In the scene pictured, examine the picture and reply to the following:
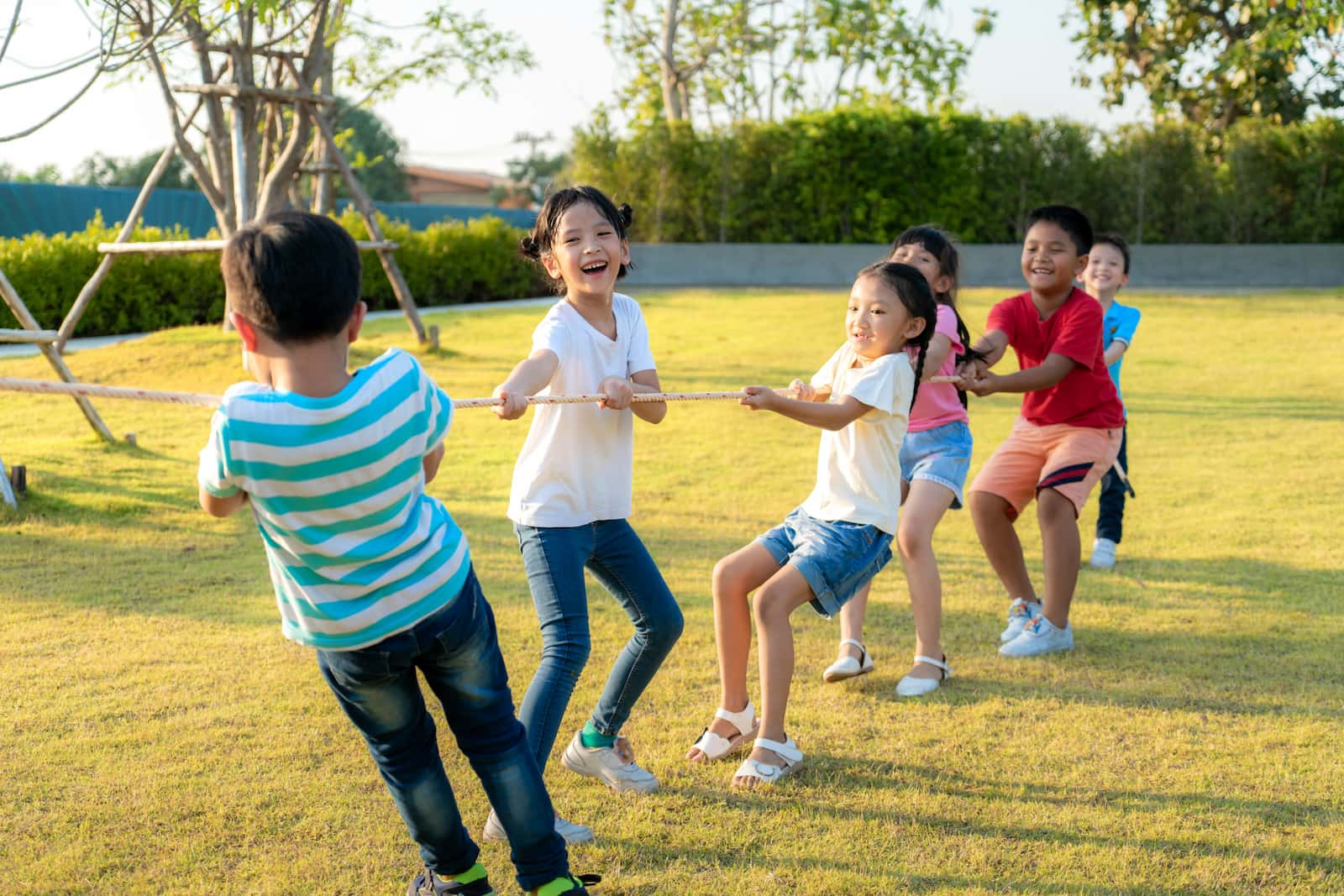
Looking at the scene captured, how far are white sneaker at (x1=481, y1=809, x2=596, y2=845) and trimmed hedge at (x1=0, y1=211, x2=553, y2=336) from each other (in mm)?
10946

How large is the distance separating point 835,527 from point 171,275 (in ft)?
41.8

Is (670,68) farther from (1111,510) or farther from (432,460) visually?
(432,460)

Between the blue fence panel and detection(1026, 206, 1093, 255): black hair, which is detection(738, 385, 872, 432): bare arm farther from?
the blue fence panel

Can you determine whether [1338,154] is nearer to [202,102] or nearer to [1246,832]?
[202,102]

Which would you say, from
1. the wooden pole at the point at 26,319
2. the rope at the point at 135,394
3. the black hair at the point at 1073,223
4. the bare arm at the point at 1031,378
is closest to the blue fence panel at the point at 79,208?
the wooden pole at the point at 26,319

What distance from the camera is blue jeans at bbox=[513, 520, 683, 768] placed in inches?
116

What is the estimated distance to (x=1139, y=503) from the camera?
21.5 ft

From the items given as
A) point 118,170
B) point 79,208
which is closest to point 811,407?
point 79,208

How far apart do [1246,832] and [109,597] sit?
13.0 ft

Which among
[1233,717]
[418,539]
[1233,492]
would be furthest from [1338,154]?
[418,539]

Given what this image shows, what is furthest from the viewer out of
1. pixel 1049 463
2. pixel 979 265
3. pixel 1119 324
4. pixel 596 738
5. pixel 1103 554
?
pixel 979 265

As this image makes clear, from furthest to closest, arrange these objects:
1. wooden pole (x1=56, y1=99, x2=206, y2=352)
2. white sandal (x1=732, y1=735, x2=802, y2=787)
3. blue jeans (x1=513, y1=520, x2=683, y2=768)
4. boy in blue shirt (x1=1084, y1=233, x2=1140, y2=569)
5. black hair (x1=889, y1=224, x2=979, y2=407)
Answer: wooden pole (x1=56, y1=99, x2=206, y2=352) < boy in blue shirt (x1=1084, y1=233, x2=1140, y2=569) < black hair (x1=889, y1=224, x2=979, y2=407) < white sandal (x1=732, y1=735, x2=802, y2=787) < blue jeans (x1=513, y1=520, x2=683, y2=768)

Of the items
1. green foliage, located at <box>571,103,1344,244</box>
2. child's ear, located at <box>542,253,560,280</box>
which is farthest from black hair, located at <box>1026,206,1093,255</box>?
green foliage, located at <box>571,103,1344,244</box>

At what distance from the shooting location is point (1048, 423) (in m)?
4.43
